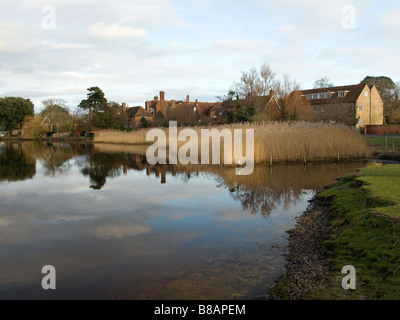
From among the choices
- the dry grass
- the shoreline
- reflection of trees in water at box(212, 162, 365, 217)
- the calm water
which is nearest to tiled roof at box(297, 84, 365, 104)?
the dry grass

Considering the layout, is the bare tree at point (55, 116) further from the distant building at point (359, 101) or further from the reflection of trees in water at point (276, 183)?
the reflection of trees in water at point (276, 183)

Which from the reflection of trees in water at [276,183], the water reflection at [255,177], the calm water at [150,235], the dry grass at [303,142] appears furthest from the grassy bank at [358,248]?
the dry grass at [303,142]

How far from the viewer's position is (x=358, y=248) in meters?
5.67

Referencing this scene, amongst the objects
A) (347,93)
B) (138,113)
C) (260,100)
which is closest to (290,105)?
(260,100)

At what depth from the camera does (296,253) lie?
21.0 feet

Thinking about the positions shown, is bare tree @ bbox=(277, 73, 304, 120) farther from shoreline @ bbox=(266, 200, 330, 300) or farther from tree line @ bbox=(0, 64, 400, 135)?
shoreline @ bbox=(266, 200, 330, 300)

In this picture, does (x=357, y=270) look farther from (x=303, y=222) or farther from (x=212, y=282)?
(x=303, y=222)

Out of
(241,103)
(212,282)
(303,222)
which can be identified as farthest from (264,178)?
(241,103)

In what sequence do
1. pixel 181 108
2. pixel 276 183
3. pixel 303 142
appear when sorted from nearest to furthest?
pixel 276 183
pixel 303 142
pixel 181 108

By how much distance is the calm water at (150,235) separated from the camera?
5.36 meters

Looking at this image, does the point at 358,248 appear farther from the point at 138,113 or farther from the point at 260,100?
the point at 138,113

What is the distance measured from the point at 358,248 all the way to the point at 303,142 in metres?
16.2

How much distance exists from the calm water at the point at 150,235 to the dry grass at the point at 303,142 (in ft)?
16.2
